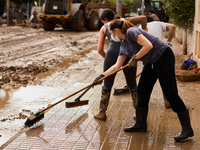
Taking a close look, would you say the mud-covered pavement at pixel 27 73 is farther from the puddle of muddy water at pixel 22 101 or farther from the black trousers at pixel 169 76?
the black trousers at pixel 169 76

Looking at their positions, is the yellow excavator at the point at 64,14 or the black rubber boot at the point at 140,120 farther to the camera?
the yellow excavator at the point at 64,14

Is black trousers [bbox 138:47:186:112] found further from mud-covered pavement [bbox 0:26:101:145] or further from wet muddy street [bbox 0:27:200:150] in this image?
mud-covered pavement [bbox 0:26:101:145]

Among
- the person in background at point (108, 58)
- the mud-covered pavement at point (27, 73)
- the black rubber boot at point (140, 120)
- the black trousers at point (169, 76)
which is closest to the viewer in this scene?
the black trousers at point (169, 76)

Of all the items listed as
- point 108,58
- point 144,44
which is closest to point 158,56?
point 144,44

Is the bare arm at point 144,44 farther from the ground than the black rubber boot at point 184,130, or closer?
farther from the ground

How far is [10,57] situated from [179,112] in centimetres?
866

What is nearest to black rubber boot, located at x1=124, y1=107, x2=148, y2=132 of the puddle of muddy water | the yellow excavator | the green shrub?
the puddle of muddy water

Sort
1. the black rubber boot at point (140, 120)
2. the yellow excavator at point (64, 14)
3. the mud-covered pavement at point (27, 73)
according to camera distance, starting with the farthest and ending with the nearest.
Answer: the yellow excavator at point (64, 14) < the mud-covered pavement at point (27, 73) < the black rubber boot at point (140, 120)

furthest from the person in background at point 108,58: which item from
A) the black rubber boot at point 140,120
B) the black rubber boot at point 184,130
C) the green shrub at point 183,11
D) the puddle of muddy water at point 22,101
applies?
the green shrub at point 183,11

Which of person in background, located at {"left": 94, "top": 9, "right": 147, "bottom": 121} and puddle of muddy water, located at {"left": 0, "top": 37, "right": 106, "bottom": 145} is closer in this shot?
puddle of muddy water, located at {"left": 0, "top": 37, "right": 106, "bottom": 145}

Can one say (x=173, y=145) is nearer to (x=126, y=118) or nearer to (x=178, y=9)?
(x=126, y=118)

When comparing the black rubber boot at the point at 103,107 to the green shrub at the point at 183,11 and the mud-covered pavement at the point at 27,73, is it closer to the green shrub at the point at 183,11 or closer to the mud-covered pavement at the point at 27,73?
the mud-covered pavement at the point at 27,73

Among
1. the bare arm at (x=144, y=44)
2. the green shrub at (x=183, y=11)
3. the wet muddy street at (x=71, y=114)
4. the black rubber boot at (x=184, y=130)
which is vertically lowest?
the wet muddy street at (x=71, y=114)

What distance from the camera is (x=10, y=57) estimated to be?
11.8 meters
